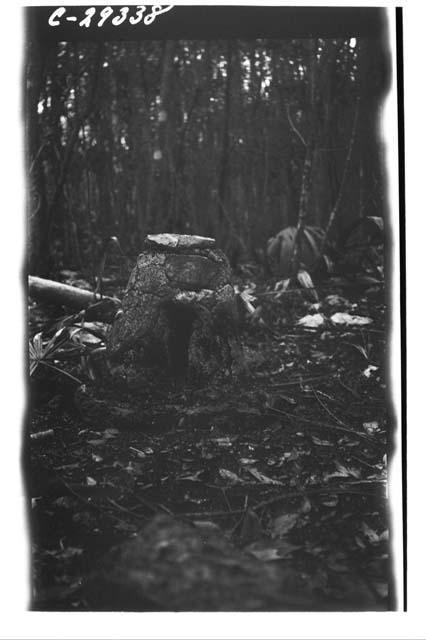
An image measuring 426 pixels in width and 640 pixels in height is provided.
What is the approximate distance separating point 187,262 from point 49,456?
0.84 meters

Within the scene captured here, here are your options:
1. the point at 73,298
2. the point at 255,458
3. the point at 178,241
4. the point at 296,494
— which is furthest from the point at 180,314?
the point at 296,494

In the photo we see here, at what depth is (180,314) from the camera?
2047 millimetres

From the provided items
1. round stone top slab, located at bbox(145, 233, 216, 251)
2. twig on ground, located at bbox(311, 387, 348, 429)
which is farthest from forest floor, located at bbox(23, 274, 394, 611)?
round stone top slab, located at bbox(145, 233, 216, 251)

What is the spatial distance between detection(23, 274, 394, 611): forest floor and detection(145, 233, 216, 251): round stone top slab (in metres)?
0.20

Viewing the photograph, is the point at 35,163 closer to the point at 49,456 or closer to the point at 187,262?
the point at 187,262

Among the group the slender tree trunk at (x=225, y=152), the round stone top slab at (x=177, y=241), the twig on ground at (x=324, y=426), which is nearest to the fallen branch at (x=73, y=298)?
the round stone top slab at (x=177, y=241)

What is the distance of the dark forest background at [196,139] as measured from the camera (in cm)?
198

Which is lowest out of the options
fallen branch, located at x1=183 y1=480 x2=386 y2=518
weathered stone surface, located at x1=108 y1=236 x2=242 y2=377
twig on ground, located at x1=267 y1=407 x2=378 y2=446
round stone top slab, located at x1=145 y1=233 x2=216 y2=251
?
fallen branch, located at x1=183 y1=480 x2=386 y2=518

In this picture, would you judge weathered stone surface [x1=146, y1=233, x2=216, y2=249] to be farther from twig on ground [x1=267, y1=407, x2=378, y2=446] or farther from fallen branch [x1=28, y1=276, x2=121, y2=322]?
twig on ground [x1=267, y1=407, x2=378, y2=446]

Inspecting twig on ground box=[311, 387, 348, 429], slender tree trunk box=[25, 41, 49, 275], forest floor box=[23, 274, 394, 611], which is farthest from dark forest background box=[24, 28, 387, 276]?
twig on ground box=[311, 387, 348, 429]

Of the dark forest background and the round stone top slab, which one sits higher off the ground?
the dark forest background

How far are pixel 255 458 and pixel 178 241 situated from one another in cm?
81

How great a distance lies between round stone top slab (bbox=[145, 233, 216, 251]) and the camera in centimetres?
201

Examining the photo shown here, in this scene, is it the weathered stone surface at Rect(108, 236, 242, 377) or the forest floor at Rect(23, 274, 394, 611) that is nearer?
the forest floor at Rect(23, 274, 394, 611)
